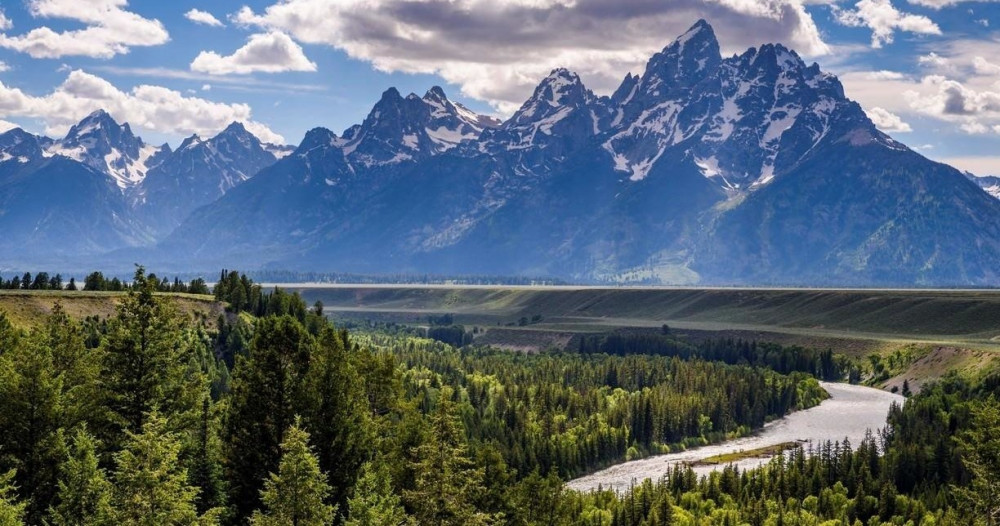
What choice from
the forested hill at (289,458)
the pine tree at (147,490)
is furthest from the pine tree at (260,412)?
the pine tree at (147,490)

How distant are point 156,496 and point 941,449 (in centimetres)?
12508

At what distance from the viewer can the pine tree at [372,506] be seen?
186ft

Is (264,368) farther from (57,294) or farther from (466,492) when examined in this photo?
(57,294)

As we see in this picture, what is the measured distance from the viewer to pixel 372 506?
194ft

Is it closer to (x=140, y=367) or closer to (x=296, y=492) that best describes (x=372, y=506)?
(x=296, y=492)

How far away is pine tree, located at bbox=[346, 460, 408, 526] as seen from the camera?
Answer: 186 ft

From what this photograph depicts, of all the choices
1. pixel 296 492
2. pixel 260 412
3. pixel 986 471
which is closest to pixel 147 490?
pixel 296 492

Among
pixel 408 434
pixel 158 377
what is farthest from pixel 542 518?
pixel 158 377

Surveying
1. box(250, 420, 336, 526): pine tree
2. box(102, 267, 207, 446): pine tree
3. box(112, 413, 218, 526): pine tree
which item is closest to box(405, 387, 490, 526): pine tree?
box(250, 420, 336, 526): pine tree

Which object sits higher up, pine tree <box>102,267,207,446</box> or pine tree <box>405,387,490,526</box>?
pine tree <box>102,267,207,446</box>

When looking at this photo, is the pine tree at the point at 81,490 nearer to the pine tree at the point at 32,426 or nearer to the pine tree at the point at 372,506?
the pine tree at the point at 32,426

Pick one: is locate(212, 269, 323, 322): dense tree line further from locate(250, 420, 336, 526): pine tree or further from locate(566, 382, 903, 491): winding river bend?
locate(250, 420, 336, 526): pine tree

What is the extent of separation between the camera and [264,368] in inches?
2837

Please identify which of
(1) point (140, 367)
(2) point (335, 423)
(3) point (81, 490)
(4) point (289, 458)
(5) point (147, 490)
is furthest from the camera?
(2) point (335, 423)
